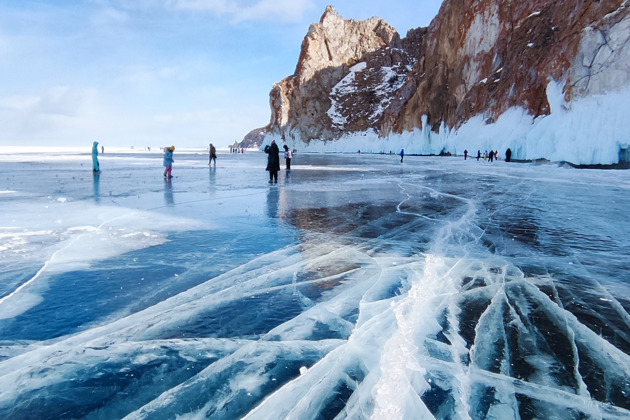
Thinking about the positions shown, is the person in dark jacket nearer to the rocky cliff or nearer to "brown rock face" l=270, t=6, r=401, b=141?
the rocky cliff

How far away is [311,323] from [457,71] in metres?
51.7

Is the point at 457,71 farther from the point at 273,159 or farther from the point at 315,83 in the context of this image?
the point at 315,83

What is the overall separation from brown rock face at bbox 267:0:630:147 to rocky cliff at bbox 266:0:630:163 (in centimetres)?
10

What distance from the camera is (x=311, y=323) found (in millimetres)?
2592

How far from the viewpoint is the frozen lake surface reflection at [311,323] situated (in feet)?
5.93

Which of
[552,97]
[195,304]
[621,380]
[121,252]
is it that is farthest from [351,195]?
[552,97]

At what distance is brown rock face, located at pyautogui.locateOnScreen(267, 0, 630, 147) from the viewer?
24.1 meters

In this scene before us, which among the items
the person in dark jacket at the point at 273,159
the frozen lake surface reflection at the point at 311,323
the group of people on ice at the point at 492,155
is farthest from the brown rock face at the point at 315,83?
the frozen lake surface reflection at the point at 311,323

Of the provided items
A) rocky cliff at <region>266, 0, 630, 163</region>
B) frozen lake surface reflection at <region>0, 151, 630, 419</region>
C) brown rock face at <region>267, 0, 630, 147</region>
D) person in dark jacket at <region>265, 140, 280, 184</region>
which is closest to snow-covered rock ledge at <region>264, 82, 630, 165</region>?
rocky cliff at <region>266, 0, 630, 163</region>

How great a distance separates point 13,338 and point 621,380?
362 cm

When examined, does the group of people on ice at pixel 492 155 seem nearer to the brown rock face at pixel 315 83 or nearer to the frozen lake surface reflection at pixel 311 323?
the frozen lake surface reflection at pixel 311 323

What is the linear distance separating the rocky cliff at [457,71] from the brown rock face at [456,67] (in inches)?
4.1

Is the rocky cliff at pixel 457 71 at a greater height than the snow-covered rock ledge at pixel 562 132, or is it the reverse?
the rocky cliff at pixel 457 71

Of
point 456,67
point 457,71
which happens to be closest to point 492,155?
point 457,71
